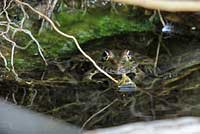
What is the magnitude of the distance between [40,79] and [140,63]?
41 cm

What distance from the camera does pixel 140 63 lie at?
2662mm

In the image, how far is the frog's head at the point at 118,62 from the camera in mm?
2635

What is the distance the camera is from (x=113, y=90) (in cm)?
252

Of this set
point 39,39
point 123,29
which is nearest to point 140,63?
point 123,29

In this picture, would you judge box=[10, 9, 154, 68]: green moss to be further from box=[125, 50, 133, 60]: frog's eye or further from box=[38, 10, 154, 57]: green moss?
box=[125, 50, 133, 60]: frog's eye

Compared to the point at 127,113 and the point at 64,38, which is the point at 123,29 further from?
the point at 127,113

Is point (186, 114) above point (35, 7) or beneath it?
beneath

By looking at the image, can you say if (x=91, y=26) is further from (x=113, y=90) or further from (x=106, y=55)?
(x=113, y=90)

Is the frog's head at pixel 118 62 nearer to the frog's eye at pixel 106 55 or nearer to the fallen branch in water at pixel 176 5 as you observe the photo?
the frog's eye at pixel 106 55

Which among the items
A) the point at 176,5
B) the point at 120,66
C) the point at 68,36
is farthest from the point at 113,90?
the point at 176,5

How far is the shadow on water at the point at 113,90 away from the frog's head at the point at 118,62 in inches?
2.1

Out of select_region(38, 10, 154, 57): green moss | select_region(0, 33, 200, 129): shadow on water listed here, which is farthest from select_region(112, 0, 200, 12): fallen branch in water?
select_region(38, 10, 154, 57): green moss

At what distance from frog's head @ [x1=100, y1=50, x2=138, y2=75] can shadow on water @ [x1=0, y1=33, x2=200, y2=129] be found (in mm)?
52

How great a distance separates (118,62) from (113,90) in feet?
0.61
